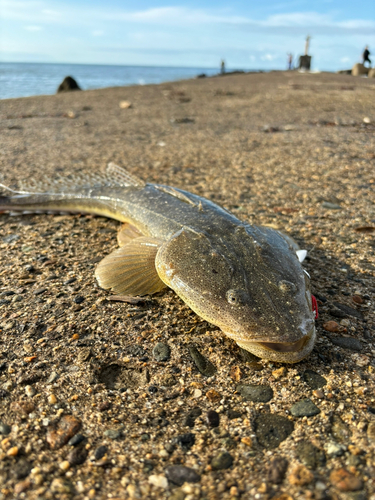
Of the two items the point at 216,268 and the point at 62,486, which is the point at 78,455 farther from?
the point at 216,268

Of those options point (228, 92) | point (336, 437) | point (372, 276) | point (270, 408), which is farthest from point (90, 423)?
point (228, 92)

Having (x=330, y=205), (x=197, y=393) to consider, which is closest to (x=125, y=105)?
(x=330, y=205)

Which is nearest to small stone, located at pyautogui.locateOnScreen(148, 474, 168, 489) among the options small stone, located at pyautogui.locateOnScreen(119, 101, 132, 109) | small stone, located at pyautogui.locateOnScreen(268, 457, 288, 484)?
small stone, located at pyautogui.locateOnScreen(268, 457, 288, 484)

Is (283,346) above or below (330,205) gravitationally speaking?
below

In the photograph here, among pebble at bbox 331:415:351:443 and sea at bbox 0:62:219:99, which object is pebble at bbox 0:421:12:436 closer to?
pebble at bbox 331:415:351:443

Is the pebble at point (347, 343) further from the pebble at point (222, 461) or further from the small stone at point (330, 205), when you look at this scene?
the small stone at point (330, 205)

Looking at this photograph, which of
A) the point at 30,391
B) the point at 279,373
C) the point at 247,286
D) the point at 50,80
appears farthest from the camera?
the point at 50,80
